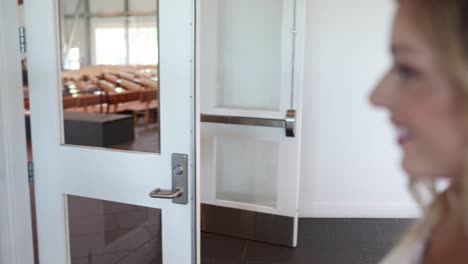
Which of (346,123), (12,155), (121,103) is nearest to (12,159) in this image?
(12,155)

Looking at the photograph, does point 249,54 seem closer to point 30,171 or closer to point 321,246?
point 321,246

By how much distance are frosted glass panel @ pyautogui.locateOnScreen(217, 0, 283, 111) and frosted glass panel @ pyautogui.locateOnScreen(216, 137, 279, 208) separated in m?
0.29

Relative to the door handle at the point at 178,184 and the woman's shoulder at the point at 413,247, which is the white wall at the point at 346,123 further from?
the woman's shoulder at the point at 413,247

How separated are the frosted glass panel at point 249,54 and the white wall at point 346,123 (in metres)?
0.49

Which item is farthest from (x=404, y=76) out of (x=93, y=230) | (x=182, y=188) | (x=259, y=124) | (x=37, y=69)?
(x=259, y=124)

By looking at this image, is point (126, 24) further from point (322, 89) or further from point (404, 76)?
point (322, 89)

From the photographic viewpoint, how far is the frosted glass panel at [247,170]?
318 cm

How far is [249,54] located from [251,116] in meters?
0.46

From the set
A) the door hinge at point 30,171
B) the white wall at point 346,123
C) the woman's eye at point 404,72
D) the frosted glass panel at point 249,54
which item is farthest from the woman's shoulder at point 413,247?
the white wall at point 346,123

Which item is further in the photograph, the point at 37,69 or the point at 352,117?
the point at 352,117

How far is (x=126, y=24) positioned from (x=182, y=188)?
0.68 m

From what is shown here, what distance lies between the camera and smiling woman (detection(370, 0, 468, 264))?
454mm

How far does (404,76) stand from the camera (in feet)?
1.68

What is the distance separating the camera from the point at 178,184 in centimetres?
154
